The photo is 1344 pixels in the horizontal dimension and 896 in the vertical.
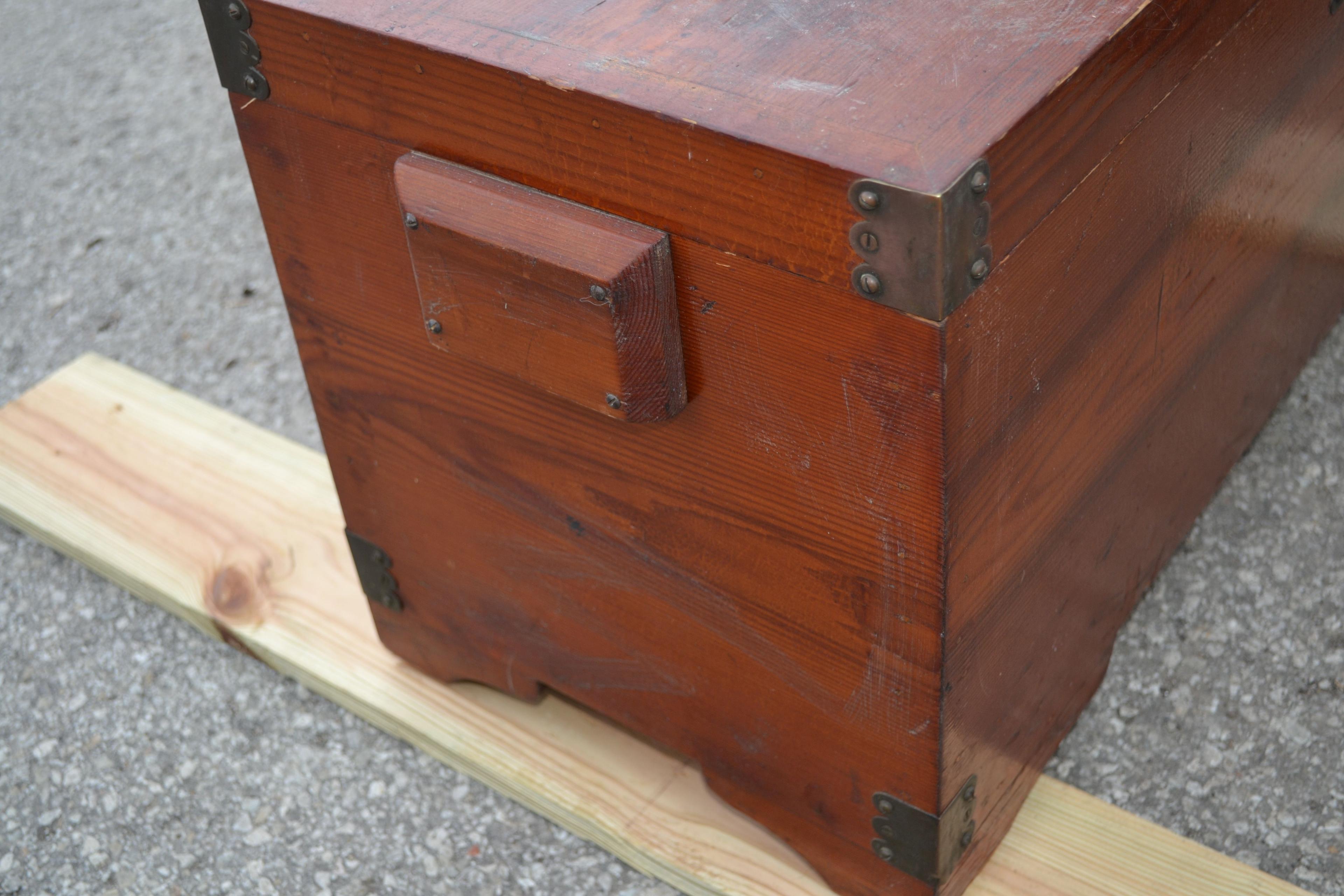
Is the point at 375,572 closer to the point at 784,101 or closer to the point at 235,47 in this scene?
the point at 235,47

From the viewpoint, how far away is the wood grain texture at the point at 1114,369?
97 centimetres

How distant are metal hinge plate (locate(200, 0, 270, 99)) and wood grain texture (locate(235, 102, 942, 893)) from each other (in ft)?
0.08

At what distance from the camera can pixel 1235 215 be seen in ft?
4.16

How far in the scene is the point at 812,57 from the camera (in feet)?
3.06

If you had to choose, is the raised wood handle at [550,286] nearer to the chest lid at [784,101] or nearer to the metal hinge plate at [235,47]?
the chest lid at [784,101]

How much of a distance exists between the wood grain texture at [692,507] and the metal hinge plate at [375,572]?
0.01 metres

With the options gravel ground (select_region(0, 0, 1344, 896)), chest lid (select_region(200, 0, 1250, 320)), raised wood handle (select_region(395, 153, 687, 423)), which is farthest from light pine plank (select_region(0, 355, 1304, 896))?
chest lid (select_region(200, 0, 1250, 320))

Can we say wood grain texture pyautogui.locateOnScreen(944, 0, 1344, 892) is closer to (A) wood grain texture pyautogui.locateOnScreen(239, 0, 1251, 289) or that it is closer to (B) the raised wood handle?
(A) wood grain texture pyautogui.locateOnScreen(239, 0, 1251, 289)

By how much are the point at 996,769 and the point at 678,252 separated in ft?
1.91

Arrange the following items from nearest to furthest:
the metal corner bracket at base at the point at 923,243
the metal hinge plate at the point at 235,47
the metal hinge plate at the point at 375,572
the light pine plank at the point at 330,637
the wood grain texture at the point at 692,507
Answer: the metal corner bracket at base at the point at 923,243
the wood grain texture at the point at 692,507
the metal hinge plate at the point at 235,47
the light pine plank at the point at 330,637
the metal hinge plate at the point at 375,572

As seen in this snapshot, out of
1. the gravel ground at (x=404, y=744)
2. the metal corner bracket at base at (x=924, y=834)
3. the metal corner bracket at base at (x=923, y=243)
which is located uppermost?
the metal corner bracket at base at (x=923, y=243)

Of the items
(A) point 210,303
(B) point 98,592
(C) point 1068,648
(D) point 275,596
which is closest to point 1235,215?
(C) point 1068,648

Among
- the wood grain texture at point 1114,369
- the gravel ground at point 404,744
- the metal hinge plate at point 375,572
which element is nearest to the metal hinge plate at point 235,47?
the metal hinge plate at point 375,572

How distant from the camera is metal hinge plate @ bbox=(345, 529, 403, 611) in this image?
144 cm
